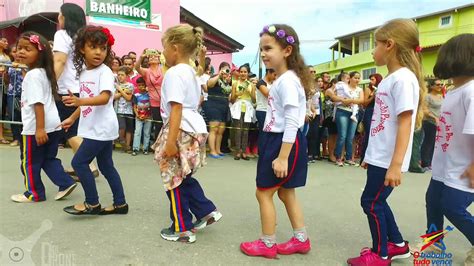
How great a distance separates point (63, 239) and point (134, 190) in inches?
61.4

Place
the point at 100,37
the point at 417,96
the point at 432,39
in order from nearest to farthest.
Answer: the point at 417,96 → the point at 100,37 → the point at 432,39

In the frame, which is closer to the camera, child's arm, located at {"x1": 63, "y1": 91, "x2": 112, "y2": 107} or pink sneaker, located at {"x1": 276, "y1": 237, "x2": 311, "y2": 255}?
pink sneaker, located at {"x1": 276, "y1": 237, "x2": 311, "y2": 255}

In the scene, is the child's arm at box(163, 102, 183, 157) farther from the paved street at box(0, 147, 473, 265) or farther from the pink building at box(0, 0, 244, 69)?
the pink building at box(0, 0, 244, 69)

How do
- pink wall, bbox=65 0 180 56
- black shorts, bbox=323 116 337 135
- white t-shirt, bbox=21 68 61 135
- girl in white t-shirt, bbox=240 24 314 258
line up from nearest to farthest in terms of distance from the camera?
girl in white t-shirt, bbox=240 24 314 258 → white t-shirt, bbox=21 68 61 135 → black shorts, bbox=323 116 337 135 → pink wall, bbox=65 0 180 56

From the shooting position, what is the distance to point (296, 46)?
268 centimetres

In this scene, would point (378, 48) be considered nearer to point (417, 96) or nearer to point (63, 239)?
point (417, 96)

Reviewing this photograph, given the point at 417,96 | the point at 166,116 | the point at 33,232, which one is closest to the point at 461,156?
the point at 417,96

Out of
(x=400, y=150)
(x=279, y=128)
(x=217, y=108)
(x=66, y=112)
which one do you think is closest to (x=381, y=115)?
(x=400, y=150)

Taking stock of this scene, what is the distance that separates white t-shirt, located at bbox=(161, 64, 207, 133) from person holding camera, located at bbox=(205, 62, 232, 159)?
4517mm

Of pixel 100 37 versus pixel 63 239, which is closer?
pixel 63 239

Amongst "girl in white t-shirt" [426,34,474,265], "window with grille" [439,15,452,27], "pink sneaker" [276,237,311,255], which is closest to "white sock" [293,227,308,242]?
"pink sneaker" [276,237,311,255]

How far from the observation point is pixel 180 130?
2.81 meters

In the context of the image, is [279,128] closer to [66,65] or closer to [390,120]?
[390,120]

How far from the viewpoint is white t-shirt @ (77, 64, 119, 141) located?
3.21 meters
